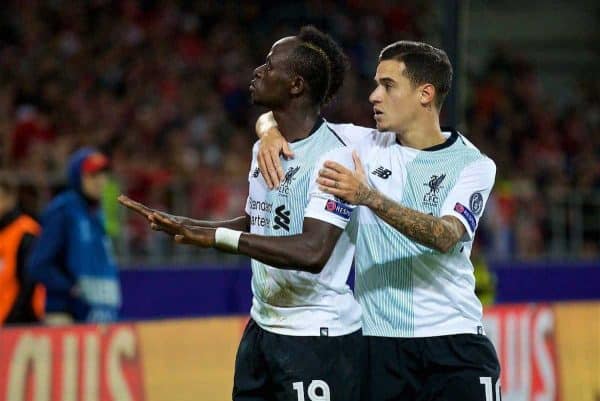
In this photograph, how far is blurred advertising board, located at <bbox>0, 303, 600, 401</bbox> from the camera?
675cm

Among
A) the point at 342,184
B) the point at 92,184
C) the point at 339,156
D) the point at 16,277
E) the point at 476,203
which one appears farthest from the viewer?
the point at 16,277

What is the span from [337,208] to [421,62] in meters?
0.77

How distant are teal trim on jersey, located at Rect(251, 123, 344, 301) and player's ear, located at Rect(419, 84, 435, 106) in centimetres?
40

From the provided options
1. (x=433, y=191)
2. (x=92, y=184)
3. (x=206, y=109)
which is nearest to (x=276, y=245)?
(x=433, y=191)

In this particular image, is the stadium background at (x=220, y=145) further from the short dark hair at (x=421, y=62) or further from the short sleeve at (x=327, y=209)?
the short sleeve at (x=327, y=209)

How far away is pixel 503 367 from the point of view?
847cm

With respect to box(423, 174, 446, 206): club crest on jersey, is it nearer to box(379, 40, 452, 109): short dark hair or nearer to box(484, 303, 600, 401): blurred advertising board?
box(379, 40, 452, 109): short dark hair

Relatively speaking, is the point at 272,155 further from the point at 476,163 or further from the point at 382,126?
the point at 476,163

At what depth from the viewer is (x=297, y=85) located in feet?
15.1

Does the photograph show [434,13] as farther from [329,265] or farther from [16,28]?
[329,265]

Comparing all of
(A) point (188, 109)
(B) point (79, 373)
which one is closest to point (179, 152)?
(A) point (188, 109)

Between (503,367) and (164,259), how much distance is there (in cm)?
448

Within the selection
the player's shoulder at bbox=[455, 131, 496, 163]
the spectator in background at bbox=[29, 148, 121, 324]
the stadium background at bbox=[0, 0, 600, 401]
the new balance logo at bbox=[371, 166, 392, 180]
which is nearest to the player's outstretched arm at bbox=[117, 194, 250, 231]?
the new balance logo at bbox=[371, 166, 392, 180]

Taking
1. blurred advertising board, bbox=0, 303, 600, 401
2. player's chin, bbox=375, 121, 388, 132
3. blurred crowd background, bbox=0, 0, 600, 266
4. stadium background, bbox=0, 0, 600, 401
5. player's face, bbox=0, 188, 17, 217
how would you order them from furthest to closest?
blurred crowd background, bbox=0, 0, 600, 266 < player's face, bbox=0, 188, 17, 217 < stadium background, bbox=0, 0, 600, 401 < blurred advertising board, bbox=0, 303, 600, 401 < player's chin, bbox=375, 121, 388, 132
